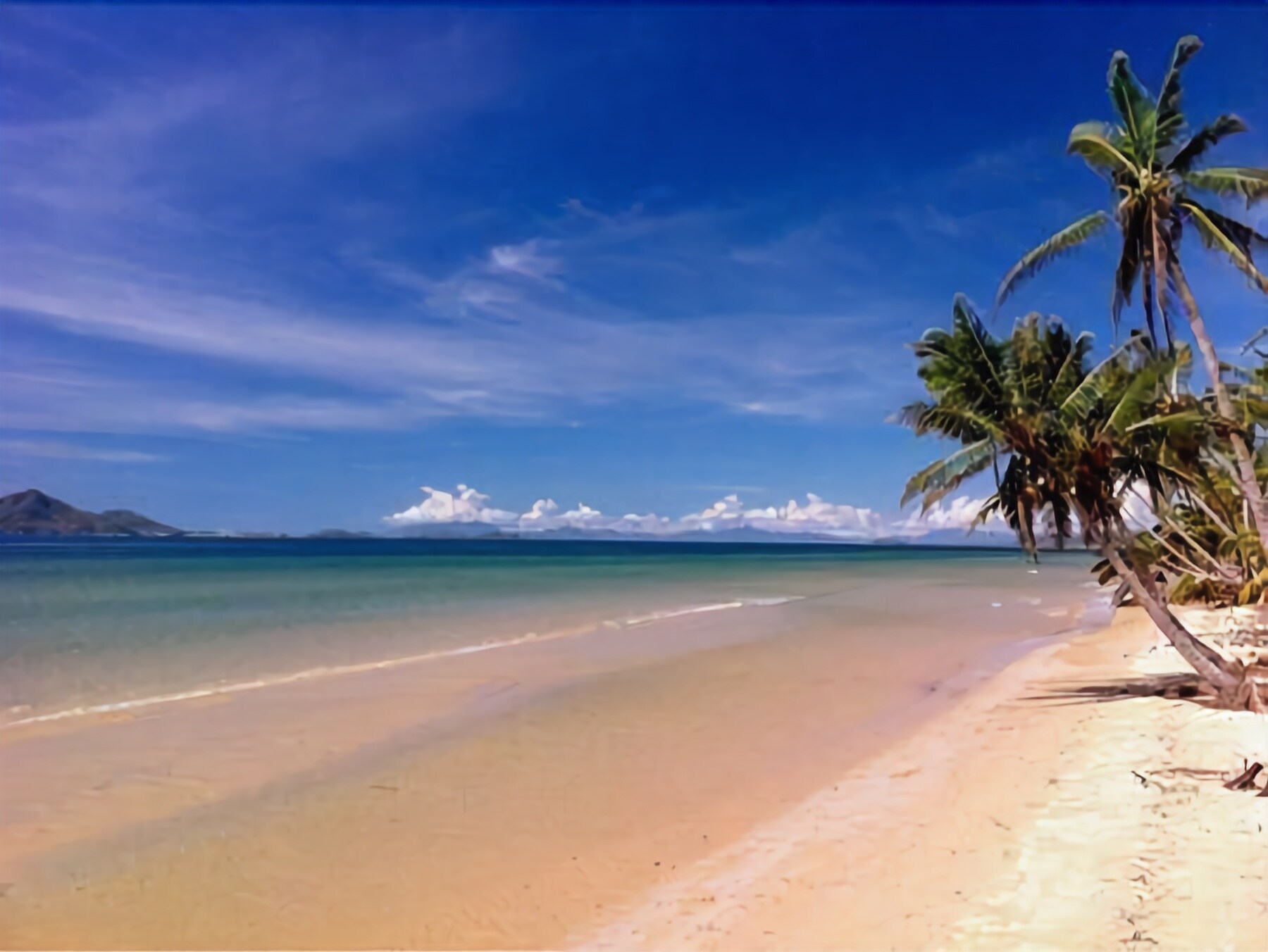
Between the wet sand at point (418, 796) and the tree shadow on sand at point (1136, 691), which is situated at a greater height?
the tree shadow on sand at point (1136, 691)

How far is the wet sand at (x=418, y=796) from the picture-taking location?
5641 millimetres

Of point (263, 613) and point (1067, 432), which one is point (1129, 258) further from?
point (263, 613)

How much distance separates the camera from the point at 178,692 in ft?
43.6

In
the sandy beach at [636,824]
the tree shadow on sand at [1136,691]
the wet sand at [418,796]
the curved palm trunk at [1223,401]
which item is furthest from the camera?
the tree shadow on sand at [1136,691]

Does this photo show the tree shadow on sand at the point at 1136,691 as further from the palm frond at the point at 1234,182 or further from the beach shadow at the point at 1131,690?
the palm frond at the point at 1234,182

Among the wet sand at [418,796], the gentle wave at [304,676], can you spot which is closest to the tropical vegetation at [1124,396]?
the wet sand at [418,796]

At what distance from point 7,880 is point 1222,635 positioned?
18988 millimetres

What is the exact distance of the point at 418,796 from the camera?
8.09 m

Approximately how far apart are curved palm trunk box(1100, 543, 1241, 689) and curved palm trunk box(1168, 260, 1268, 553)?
1449mm

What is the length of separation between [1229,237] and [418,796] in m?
11.0

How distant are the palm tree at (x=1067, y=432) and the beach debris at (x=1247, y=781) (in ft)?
12.0

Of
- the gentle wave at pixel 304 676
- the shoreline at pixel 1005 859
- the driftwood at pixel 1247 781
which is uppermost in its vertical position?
the driftwood at pixel 1247 781

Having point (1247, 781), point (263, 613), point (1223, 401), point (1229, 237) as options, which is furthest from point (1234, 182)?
point (263, 613)

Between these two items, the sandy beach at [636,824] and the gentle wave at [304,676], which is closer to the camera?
the sandy beach at [636,824]
